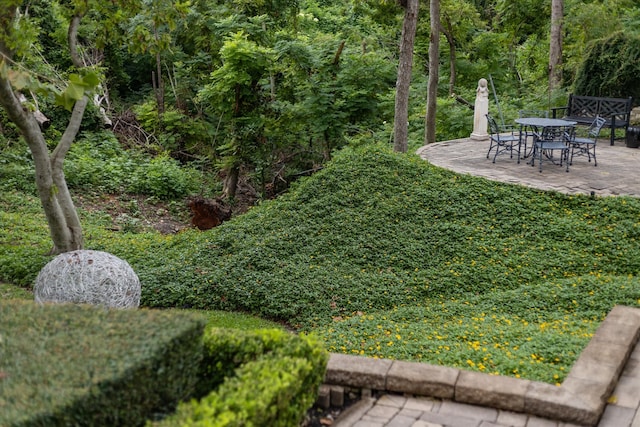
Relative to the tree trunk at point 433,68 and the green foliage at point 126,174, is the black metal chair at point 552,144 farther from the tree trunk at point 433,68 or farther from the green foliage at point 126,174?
the green foliage at point 126,174

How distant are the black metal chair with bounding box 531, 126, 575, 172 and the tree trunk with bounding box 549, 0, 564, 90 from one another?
21.2ft

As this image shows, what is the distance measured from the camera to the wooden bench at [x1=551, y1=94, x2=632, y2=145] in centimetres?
1483

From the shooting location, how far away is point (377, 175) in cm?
1234

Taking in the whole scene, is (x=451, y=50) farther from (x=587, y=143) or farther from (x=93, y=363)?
(x=93, y=363)

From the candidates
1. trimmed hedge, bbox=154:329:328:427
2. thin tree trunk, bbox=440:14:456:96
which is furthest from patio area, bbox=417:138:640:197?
trimmed hedge, bbox=154:329:328:427

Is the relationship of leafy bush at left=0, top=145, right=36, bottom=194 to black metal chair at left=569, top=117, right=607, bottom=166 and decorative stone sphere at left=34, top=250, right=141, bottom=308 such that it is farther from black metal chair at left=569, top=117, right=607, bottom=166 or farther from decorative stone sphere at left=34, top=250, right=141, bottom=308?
black metal chair at left=569, top=117, right=607, bottom=166

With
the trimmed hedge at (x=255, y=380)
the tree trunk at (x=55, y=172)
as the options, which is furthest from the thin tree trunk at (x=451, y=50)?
the trimmed hedge at (x=255, y=380)

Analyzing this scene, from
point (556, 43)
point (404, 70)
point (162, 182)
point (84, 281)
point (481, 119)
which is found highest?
point (556, 43)

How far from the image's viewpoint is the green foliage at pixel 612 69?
52.7ft

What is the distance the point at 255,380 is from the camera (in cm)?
458

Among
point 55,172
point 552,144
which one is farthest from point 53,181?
point 552,144

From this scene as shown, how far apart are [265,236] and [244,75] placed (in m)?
5.17

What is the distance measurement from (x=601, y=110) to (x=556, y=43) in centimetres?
573

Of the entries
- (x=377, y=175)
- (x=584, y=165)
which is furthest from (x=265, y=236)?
(x=584, y=165)
